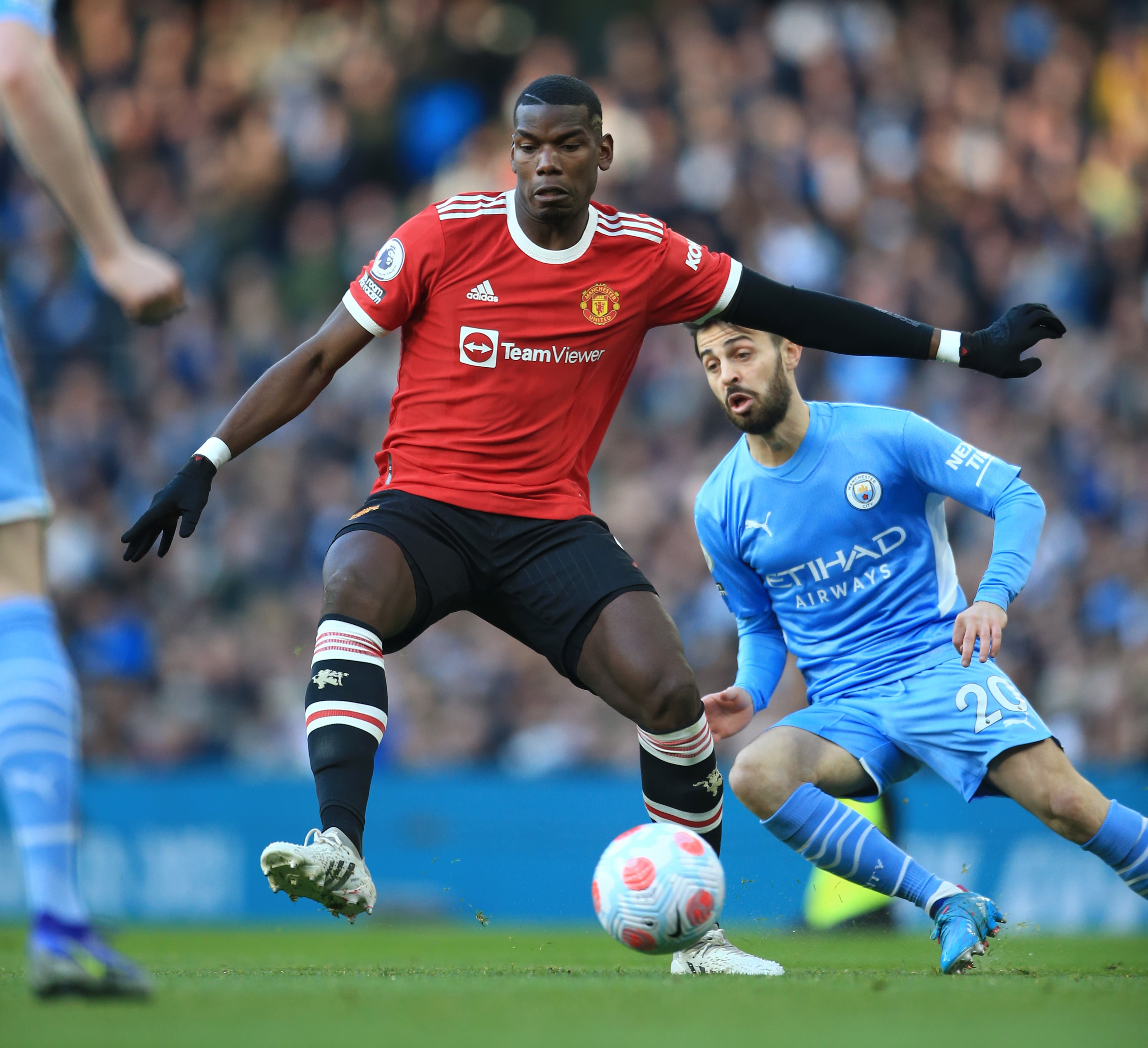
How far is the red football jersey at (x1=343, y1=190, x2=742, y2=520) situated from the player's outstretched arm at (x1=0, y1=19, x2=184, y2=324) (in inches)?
66.3

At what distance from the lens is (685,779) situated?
5.11 meters

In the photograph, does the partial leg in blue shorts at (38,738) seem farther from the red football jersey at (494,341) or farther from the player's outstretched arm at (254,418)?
the red football jersey at (494,341)

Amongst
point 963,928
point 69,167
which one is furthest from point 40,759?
point 963,928

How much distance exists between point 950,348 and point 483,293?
1652mm

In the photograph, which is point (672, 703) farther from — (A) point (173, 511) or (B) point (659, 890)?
(A) point (173, 511)

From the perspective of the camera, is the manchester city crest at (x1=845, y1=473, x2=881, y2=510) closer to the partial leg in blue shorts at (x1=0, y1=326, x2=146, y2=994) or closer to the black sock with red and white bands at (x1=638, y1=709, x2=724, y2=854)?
the black sock with red and white bands at (x1=638, y1=709, x2=724, y2=854)

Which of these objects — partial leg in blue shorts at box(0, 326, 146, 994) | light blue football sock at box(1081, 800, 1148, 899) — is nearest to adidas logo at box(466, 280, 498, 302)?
partial leg in blue shorts at box(0, 326, 146, 994)

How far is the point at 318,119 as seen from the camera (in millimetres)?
14742

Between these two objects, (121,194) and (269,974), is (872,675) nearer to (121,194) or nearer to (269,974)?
(269,974)

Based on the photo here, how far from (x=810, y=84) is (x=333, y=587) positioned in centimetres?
1128

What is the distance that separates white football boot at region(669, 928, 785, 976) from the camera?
4.89 meters

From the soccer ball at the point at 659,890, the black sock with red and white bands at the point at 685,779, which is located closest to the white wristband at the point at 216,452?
the black sock with red and white bands at the point at 685,779

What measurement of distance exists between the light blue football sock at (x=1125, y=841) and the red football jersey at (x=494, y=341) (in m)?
2.08

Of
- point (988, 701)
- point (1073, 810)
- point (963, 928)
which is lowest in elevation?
point (963, 928)
